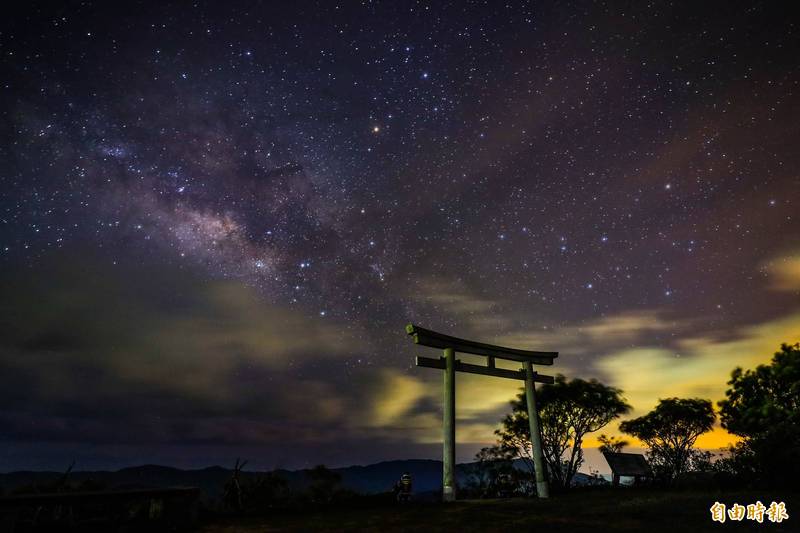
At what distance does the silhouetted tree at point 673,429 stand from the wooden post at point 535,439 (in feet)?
60.9

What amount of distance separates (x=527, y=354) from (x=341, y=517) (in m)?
9.21

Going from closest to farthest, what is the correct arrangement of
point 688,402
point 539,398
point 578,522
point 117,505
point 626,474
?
point 117,505 < point 578,522 < point 539,398 < point 688,402 < point 626,474

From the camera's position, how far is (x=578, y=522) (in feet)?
27.2

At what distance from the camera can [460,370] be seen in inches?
528

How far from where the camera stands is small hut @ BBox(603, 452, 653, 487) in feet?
110

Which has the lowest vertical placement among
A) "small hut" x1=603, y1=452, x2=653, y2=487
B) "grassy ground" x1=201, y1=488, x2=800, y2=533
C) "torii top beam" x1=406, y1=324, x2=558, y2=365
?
"small hut" x1=603, y1=452, x2=653, y2=487

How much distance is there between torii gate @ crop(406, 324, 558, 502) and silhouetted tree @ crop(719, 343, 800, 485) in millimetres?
7673

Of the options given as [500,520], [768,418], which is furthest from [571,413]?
[500,520]

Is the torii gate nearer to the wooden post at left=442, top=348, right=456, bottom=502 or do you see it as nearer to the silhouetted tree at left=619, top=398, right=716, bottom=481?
the wooden post at left=442, top=348, right=456, bottom=502

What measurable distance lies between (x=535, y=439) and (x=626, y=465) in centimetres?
2592

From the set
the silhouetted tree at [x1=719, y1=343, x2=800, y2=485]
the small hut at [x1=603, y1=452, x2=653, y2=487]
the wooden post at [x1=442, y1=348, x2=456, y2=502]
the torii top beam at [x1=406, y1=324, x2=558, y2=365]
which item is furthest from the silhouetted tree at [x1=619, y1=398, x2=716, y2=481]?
the wooden post at [x1=442, y1=348, x2=456, y2=502]

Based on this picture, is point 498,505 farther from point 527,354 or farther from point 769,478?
point 769,478

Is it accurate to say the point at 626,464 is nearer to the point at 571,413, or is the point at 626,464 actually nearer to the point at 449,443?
the point at 571,413

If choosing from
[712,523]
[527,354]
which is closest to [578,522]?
[712,523]
